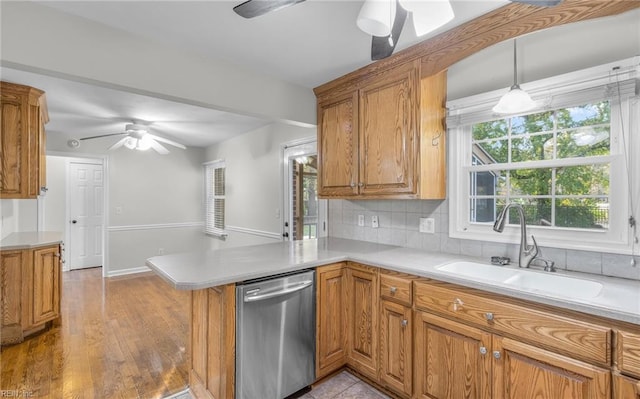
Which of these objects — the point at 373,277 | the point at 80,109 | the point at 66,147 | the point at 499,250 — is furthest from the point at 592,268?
the point at 66,147

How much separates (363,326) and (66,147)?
5119 mm

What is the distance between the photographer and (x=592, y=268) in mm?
1633

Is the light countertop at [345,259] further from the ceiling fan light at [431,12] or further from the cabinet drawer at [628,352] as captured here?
the ceiling fan light at [431,12]

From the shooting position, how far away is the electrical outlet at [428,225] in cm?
232

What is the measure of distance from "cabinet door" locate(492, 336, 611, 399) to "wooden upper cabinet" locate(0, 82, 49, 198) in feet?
13.5

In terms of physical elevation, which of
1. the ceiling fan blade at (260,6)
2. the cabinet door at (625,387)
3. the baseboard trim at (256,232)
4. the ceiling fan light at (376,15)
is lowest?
the cabinet door at (625,387)

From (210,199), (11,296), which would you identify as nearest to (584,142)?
(11,296)

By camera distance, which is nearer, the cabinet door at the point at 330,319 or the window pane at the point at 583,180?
the window pane at the point at 583,180

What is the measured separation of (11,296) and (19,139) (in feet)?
4.82

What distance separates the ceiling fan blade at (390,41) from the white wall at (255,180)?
1.90 m

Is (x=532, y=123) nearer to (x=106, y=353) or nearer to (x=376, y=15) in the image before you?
(x=376, y=15)

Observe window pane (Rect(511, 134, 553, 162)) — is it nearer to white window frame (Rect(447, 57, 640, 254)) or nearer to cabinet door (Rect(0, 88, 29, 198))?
white window frame (Rect(447, 57, 640, 254))

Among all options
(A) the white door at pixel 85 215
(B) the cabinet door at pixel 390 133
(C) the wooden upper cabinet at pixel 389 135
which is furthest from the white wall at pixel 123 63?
(A) the white door at pixel 85 215

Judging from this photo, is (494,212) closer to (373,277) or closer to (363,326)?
(373,277)
